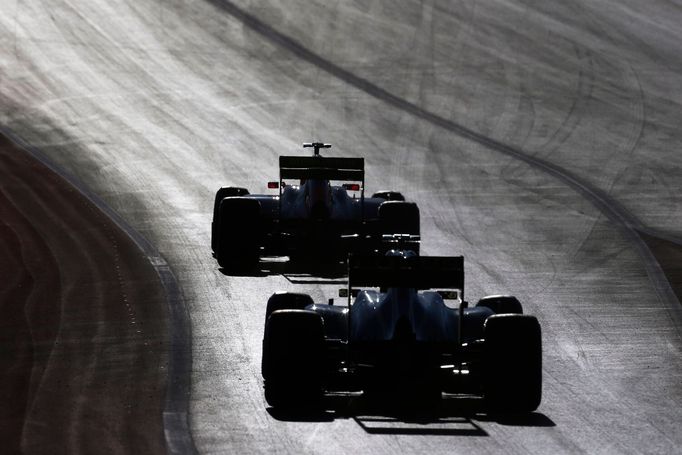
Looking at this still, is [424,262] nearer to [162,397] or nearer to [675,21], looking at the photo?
[162,397]

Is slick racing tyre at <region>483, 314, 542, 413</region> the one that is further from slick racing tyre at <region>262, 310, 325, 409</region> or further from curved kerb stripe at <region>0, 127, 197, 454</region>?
curved kerb stripe at <region>0, 127, 197, 454</region>

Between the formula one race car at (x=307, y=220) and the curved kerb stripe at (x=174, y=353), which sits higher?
the formula one race car at (x=307, y=220)

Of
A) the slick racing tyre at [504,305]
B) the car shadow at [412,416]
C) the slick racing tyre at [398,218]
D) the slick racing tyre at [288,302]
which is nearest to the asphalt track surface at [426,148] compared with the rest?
the car shadow at [412,416]

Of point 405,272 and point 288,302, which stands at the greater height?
point 405,272

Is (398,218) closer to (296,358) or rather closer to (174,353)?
(174,353)

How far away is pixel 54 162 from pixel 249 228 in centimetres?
1264

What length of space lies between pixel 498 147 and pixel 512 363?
2586 cm

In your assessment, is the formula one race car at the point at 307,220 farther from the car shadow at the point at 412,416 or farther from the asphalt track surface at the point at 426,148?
the car shadow at the point at 412,416

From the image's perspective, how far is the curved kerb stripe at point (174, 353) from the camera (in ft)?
56.2

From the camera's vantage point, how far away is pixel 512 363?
18.2m

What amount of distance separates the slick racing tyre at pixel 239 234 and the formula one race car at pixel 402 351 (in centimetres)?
960

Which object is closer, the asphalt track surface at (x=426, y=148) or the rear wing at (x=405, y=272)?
the rear wing at (x=405, y=272)

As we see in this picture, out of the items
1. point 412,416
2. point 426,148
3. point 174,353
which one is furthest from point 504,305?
point 426,148

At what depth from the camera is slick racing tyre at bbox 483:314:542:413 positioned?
18.1 m
